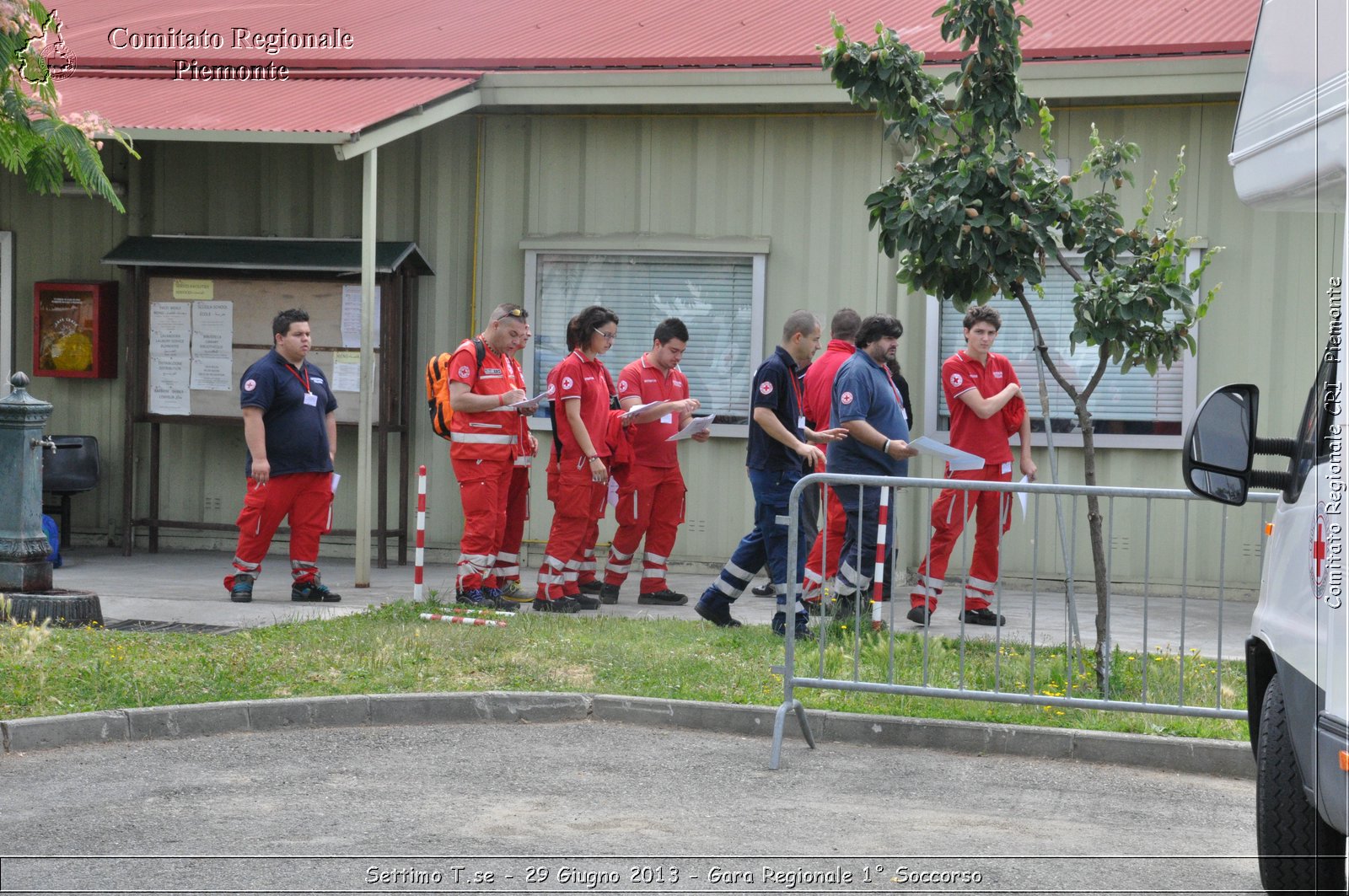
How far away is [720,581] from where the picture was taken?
924 centimetres

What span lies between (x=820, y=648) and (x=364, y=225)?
537 cm

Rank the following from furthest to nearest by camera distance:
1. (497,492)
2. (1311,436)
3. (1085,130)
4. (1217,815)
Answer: (1085,130)
(497,492)
(1217,815)
(1311,436)

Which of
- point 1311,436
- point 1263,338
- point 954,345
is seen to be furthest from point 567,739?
point 1263,338

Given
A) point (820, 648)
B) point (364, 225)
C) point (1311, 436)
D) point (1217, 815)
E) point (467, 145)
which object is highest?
point (467, 145)

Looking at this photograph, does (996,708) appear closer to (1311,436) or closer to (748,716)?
(748,716)

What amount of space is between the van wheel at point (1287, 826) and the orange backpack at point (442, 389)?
6.33 m

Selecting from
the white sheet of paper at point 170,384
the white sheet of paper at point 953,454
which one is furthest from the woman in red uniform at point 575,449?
the white sheet of paper at point 170,384

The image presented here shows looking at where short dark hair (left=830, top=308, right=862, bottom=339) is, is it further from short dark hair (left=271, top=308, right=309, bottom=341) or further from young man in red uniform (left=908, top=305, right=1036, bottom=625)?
short dark hair (left=271, top=308, right=309, bottom=341)

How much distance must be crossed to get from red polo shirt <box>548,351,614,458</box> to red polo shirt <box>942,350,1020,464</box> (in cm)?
219

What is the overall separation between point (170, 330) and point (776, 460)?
18.4ft

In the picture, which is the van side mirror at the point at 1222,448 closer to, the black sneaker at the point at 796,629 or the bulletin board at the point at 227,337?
the black sneaker at the point at 796,629

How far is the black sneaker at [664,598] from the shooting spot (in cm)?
1063

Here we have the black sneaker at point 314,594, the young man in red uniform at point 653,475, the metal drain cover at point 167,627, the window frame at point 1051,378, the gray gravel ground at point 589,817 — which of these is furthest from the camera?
the window frame at point 1051,378

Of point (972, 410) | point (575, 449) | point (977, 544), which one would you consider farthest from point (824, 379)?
point (575, 449)
